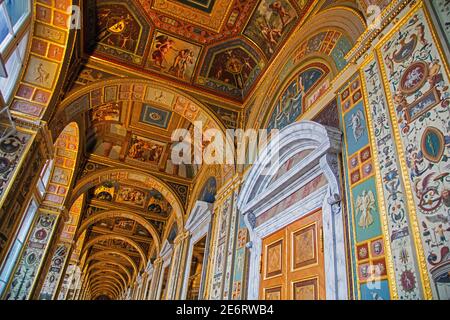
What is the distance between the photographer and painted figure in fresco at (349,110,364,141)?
14.2 feet

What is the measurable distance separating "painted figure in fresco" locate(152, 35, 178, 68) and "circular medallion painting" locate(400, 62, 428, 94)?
21.3 ft

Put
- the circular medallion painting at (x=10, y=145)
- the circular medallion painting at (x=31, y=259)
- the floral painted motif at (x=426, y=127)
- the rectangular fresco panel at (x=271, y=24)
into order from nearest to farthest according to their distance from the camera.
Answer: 1. the floral painted motif at (x=426, y=127)
2. the circular medallion painting at (x=10, y=145)
3. the rectangular fresco panel at (x=271, y=24)
4. the circular medallion painting at (x=31, y=259)

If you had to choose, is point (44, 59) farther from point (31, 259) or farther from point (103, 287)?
point (103, 287)

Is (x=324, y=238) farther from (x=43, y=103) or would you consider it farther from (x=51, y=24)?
(x=51, y=24)

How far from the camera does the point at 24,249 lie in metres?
10.4

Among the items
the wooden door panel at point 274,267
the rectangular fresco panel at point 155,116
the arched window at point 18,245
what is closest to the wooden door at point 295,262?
the wooden door panel at point 274,267

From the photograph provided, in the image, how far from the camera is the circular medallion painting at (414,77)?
3.34 metres

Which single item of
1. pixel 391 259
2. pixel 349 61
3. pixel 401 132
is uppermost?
pixel 349 61

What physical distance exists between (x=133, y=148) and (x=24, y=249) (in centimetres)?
533

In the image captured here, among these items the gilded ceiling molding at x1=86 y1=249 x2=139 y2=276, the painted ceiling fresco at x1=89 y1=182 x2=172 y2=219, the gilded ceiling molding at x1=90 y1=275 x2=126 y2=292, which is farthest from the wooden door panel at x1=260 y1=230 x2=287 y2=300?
the gilded ceiling molding at x1=90 y1=275 x2=126 y2=292

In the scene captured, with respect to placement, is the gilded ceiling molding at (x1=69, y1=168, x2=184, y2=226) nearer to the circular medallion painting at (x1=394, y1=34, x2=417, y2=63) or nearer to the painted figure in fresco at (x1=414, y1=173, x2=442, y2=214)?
the circular medallion painting at (x1=394, y1=34, x2=417, y2=63)

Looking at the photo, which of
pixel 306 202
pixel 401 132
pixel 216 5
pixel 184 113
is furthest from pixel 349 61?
pixel 184 113

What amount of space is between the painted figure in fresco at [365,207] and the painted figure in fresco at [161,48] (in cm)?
671

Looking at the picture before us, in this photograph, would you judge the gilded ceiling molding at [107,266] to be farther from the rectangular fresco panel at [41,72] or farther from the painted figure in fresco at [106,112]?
the rectangular fresco panel at [41,72]
